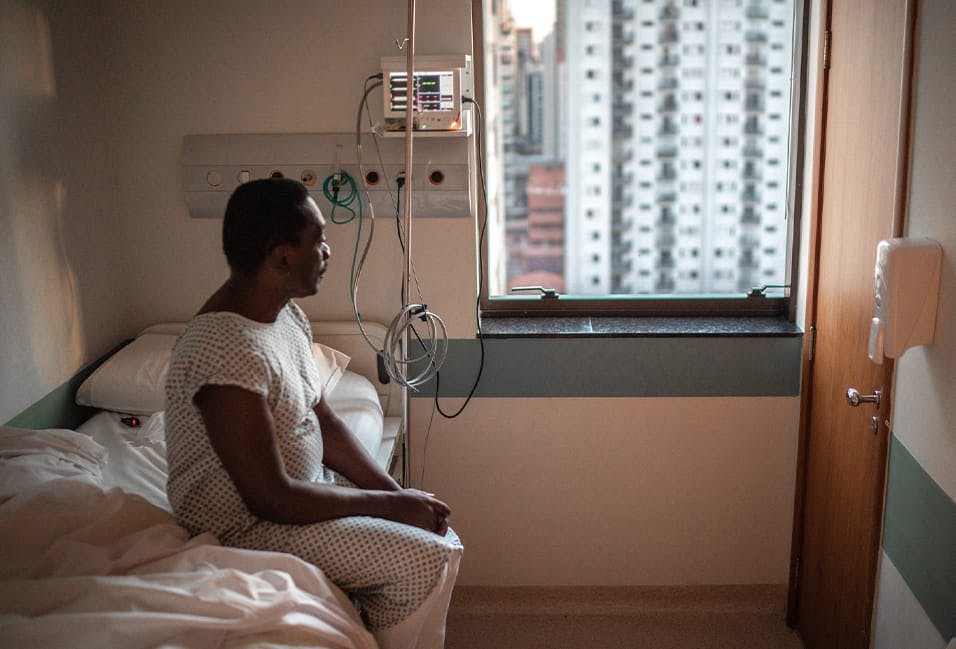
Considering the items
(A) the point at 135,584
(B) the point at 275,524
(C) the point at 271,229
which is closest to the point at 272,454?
(B) the point at 275,524

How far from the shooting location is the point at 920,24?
6.67ft

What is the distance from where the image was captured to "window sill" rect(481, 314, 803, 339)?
10.0 ft

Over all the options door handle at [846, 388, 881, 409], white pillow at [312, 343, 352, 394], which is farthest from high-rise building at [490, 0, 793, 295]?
door handle at [846, 388, 881, 409]

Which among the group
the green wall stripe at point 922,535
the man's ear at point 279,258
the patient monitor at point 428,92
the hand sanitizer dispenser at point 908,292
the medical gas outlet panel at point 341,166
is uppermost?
the patient monitor at point 428,92

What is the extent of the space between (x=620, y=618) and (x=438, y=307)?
1.20 m

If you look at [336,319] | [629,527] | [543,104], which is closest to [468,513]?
[629,527]

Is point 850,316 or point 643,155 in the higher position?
point 643,155

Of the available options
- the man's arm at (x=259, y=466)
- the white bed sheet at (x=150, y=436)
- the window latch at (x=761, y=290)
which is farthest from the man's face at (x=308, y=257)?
the window latch at (x=761, y=290)

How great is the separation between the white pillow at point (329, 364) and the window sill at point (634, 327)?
1.54ft

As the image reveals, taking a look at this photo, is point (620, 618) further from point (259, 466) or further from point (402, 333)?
point (259, 466)

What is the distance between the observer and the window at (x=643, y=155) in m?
3.10

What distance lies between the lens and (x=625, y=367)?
10.2 feet

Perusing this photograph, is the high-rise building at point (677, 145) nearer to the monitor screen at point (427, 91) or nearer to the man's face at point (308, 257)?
the monitor screen at point (427, 91)

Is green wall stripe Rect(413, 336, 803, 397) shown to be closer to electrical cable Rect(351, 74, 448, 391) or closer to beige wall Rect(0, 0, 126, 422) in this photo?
electrical cable Rect(351, 74, 448, 391)
